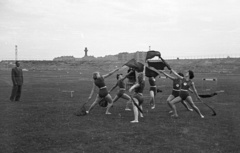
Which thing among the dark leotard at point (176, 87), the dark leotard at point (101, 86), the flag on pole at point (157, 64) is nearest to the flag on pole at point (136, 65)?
the dark leotard at point (101, 86)

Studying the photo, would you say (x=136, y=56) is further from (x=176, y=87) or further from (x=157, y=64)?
(x=176, y=87)

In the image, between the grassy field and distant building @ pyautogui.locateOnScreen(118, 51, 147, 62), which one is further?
distant building @ pyautogui.locateOnScreen(118, 51, 147, 62)

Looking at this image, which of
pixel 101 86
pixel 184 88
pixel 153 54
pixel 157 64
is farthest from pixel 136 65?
pixel 157 64

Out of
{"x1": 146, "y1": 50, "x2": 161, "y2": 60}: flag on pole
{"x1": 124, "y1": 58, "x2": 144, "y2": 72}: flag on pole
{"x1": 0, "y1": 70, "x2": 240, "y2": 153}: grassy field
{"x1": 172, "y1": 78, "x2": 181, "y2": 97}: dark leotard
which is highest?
{"x1": 146, "y1": 50, "x2": 161, "y2": 60}: flag on pole

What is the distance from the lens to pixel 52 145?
283 inches

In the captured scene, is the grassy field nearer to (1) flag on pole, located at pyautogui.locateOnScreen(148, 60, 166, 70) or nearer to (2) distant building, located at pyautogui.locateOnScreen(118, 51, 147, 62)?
(1) flag on pole, located at pyautogui.locateOnScreen(148, 60, 166, 70)

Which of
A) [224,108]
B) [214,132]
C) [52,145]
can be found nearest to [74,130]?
[52,145]

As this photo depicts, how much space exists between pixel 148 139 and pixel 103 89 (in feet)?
12.2

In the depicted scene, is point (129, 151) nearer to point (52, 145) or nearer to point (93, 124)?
point (52, 145)

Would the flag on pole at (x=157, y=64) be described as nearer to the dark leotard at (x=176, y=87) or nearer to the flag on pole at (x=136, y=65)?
the dark leotard at (x=176, y=87)

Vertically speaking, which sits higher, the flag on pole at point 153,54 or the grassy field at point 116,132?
the flag on pole at point 153,54

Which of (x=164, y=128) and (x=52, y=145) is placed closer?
(x=52, y=145)

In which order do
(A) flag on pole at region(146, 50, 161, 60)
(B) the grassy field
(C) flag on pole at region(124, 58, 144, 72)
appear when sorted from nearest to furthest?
(B) the grassy field < (C) flag on pole at region(124, 58, 144, 72) < (A) flag on pole at region(146, 50, 161, 60)

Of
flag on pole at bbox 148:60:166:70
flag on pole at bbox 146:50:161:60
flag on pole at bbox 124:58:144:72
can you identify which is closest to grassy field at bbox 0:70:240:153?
flag on pole at bbox 124:58:144:72
